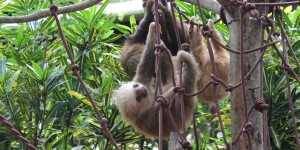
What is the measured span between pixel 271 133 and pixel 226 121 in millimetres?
395

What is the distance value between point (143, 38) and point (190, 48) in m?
0.46

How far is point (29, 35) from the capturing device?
3322mm

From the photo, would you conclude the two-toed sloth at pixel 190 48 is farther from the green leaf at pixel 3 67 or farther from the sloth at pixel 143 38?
the green leaf at pixel 3 67

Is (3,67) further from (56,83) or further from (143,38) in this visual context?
(143,38)

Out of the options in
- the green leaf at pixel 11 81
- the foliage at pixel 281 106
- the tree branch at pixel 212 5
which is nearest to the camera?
the tree branch at pixel 212 5

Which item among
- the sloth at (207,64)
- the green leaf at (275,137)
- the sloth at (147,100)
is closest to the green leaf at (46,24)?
the sloth at (147,100)

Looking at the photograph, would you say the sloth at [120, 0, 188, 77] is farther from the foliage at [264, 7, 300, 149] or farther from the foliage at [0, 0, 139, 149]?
the foliage at [264, 7, 300, 149]

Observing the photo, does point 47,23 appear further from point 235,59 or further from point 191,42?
point 235,59

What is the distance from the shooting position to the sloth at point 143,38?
3408mm

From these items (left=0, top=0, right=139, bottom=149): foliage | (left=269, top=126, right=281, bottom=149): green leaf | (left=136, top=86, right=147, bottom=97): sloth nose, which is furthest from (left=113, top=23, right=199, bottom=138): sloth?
(left=269, top=126, right=281, bottom=149): green leaf

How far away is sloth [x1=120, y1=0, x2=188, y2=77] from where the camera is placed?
11.2 ft

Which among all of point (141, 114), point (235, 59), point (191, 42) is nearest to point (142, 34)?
point (191, 42)

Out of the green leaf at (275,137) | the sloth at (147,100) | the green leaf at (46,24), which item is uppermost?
the green leaf at (46,24)

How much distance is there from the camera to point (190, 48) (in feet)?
11.0
